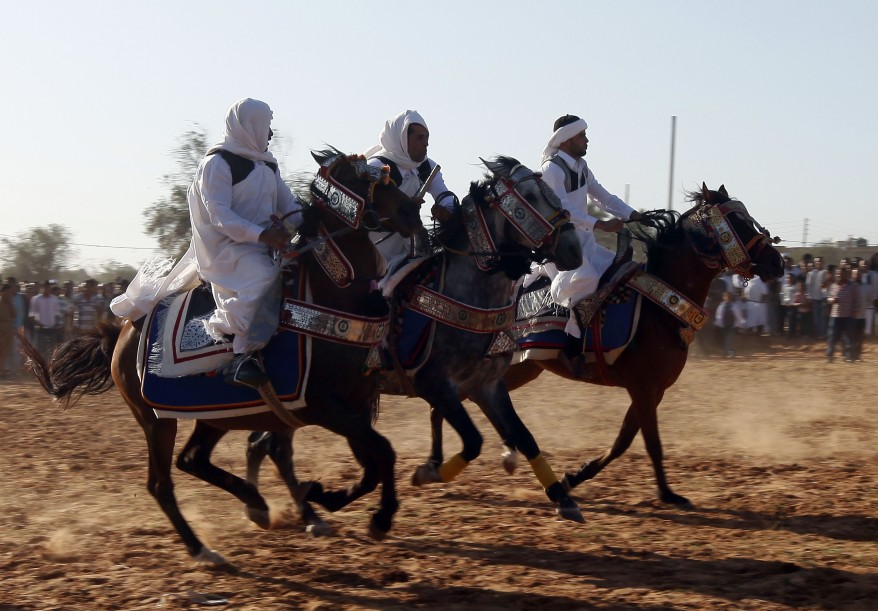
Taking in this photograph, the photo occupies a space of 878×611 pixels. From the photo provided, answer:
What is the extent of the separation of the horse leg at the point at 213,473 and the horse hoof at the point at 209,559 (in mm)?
511

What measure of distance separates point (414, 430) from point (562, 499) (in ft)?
15.2

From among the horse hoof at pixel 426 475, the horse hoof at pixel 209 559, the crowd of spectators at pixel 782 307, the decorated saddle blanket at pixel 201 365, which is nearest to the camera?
the decorated saddle blanket at pixel 201 365

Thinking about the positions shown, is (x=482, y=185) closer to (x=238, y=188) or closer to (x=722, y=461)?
(x=238, y=188)

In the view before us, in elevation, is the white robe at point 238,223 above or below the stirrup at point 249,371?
above

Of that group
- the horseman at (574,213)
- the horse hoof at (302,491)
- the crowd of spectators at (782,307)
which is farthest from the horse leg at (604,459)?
the crowd of spectators at (782,307)

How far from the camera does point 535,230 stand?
22.4 feet

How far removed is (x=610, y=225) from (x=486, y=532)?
2.71 metres

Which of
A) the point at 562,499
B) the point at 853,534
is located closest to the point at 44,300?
the point at 562,499

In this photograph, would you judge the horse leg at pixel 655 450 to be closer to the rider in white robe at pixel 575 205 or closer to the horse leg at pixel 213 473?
the rider in white robe at pixel 575 205

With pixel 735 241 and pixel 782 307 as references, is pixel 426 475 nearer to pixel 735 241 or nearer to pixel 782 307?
pixel 735 241

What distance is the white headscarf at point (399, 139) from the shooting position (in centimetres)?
769

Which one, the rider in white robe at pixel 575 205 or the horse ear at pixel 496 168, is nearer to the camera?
the horse ear at pixel 496 168

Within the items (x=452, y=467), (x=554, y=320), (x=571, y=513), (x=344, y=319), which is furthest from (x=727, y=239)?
(x=344, y=319)

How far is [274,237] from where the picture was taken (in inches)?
241
